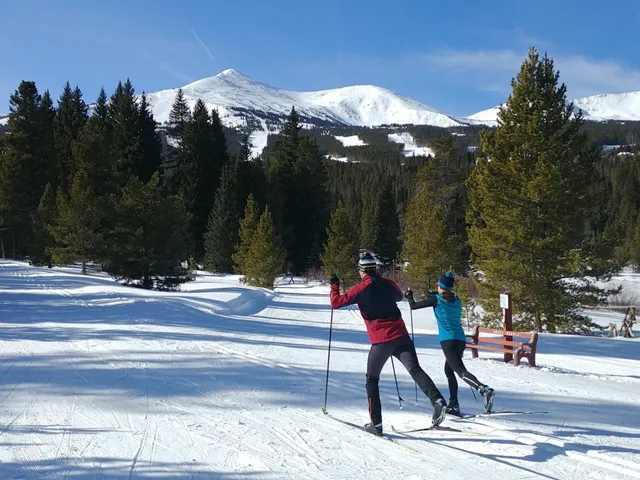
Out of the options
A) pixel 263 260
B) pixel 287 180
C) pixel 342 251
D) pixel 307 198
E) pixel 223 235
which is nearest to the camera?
pixel 263 260

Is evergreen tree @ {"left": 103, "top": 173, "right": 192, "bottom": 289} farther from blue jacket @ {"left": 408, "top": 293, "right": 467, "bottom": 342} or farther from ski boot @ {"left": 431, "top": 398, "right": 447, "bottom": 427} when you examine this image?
ski boot @ {"left": 431, "top": 398, "right": 447, "bottom": 427}

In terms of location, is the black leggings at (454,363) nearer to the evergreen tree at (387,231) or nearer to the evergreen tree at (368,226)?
the evergreen tree at (387,231)

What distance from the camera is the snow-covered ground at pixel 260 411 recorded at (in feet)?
16.0

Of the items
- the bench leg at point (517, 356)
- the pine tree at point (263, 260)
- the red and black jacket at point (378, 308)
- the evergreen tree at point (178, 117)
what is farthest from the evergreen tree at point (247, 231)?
the red and black jacket at point (378, 308)

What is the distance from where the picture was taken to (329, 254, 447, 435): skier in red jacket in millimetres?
5730

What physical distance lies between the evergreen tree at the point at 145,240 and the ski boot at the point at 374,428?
931 inches

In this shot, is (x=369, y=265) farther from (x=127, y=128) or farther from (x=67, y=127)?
(x=67, y=127)

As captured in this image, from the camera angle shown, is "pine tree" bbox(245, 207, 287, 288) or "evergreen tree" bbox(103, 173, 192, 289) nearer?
"evergreen tree" bbox(103, 173, 192, 289)

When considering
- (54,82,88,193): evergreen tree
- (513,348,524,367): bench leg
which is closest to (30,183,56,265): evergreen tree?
(54,82,88,193): evergreen tree

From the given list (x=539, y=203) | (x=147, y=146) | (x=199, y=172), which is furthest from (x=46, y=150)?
(x=539, y=203)

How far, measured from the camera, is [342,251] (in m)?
37.9

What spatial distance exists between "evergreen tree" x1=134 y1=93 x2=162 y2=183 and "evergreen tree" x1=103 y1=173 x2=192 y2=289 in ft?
86.2

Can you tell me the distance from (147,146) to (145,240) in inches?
1177

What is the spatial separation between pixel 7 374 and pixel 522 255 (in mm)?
17362
